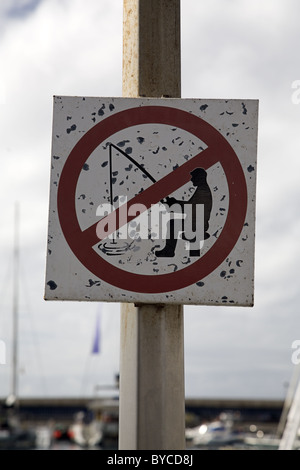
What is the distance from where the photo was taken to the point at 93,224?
7.82ft

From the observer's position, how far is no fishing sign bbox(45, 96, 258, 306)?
7.78 feet

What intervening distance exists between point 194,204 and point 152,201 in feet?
0.42

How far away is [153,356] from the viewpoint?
2.40 meters

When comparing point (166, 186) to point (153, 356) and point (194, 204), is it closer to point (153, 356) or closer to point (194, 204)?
point (194, 204)

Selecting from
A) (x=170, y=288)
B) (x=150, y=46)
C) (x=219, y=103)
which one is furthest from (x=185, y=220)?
(x=150, y=46)

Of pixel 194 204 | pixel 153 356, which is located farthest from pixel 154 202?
pixel 153 356

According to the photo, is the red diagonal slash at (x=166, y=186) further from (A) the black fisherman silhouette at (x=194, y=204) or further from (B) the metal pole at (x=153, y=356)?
(B) the metal pole at (x=153, y=356)

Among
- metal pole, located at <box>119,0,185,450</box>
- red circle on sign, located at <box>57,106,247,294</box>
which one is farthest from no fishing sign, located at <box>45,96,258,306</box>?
metal pole, located at <box>119,0,185,450</box>

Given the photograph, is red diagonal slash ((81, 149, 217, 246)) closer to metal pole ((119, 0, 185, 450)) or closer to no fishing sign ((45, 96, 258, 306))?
no fishing sign ((45, 96, 258, 306))

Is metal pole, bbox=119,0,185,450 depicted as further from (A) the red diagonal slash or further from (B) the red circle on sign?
(A) the red diagonal slash

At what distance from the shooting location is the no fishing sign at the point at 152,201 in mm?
2371

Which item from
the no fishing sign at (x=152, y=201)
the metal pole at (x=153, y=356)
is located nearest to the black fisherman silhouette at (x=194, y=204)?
the no fishing sign at (x=152, y=201)
